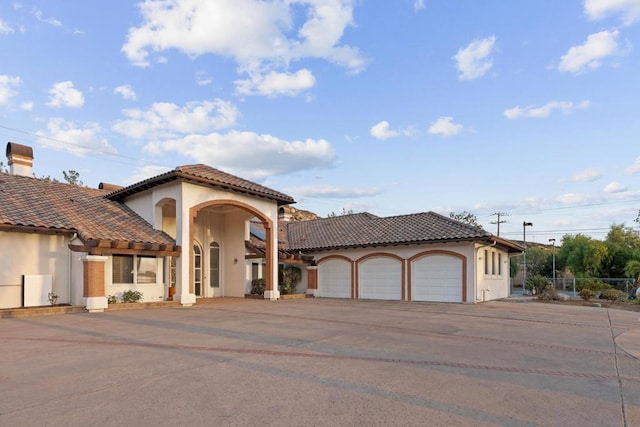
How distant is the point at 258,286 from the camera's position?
955 inches

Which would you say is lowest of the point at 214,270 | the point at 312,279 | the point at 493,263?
the point at 312,279

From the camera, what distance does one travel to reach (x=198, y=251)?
23.2 metres

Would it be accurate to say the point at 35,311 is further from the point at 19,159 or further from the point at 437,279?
the point at 437,279

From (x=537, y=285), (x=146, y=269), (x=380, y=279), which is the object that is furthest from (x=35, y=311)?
(x=537, y=285)

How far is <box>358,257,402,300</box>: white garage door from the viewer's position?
23531mm

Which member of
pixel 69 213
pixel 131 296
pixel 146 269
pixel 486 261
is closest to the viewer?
pixel 69 213

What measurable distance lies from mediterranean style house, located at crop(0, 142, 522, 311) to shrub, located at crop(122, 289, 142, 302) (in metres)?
0.36

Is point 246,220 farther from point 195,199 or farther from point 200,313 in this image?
point 200,313

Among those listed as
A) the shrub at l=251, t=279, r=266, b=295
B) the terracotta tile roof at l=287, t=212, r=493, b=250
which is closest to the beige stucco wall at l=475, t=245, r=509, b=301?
the terracotta tile roof at l=287, t=212, r=493, b=250

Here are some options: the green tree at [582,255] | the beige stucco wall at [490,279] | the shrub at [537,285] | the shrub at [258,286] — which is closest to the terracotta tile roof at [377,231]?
the beige stucco wall at [490,279]

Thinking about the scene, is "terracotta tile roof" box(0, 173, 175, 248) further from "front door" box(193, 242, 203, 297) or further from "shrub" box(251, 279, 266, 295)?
"shrub" box(251, 279, 266, 295)

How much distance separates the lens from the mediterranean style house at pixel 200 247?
16.0 metres

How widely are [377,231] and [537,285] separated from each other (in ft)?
41.0

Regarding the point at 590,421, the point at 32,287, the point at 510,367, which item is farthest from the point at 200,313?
the point at 590,421
